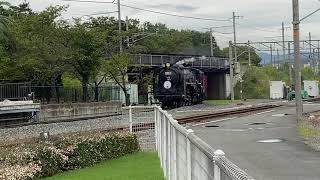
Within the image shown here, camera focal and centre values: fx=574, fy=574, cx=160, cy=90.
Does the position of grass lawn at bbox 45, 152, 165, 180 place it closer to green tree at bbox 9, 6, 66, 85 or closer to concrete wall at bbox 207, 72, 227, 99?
green tree at bbox 9, 6, 66, 85

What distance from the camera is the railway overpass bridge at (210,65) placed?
211 feet

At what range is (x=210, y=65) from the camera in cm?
8075

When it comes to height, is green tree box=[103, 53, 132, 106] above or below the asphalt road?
above

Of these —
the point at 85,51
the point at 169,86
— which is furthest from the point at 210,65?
the point at 85,51

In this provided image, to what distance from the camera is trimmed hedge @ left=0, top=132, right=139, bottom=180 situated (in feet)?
42.8

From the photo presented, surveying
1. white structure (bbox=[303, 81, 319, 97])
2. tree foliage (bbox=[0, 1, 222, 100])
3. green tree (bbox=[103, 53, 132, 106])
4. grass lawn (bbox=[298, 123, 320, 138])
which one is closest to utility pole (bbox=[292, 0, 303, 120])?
grass lawn (bbox=[298, 123, 320, 138])

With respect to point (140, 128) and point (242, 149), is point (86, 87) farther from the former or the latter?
point (242, 149)

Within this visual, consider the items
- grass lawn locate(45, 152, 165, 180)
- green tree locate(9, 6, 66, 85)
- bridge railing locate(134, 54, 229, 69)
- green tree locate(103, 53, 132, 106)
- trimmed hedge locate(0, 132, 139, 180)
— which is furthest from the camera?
bridge railing locate(134, 54, 229, 69)

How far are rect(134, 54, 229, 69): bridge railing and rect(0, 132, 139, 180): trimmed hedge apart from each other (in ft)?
133

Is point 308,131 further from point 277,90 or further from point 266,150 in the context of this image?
point 277,90

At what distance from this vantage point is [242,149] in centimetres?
1905

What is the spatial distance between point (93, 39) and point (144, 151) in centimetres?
2914

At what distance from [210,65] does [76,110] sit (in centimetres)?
4252

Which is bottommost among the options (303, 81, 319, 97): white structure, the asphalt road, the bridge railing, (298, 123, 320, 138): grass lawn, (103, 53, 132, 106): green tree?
the asphalt road
